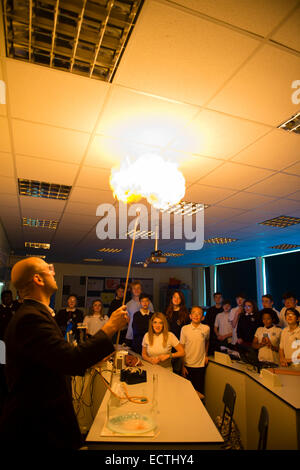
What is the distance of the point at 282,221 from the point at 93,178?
135 inches

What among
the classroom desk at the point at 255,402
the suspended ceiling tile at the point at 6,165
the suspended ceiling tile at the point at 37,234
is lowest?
the classroom desk at the point at 255,402

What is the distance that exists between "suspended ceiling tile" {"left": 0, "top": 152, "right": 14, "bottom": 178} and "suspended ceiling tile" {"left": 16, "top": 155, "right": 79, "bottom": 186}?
7 cm

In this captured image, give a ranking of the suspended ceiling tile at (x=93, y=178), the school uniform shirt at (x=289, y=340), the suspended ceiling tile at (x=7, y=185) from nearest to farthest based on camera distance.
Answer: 1. the suspended ceiling tile at (x=93, y=178)
2. the suspended ceiling tile at (x=7, y=185)
3. the school uniform shirt at (x=289, y=340)

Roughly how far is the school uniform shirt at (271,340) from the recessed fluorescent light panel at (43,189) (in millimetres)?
3602

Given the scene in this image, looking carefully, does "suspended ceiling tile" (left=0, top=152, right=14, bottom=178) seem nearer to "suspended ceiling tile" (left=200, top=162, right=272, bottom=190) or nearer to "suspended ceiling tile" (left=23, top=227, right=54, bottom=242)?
"suspended ceiling tile" (left=200, top=162, right=272, bottom=190)

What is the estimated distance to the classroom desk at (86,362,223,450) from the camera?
1579 mm

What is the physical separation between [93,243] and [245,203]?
4.22 metres

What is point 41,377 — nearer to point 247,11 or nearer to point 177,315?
point 247,11

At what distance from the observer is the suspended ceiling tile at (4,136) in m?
2.21

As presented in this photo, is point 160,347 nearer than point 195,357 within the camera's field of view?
Yes

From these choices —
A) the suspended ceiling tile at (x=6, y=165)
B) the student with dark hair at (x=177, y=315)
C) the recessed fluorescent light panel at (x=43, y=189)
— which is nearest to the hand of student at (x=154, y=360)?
the student with dark hair at (x=177, y=315)

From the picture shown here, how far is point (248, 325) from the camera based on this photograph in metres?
5.06

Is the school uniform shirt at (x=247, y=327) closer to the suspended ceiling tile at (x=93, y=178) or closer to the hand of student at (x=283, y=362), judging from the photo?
the hand of student at (x=283, y=362)

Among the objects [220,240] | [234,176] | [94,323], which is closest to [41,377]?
[234,176]
